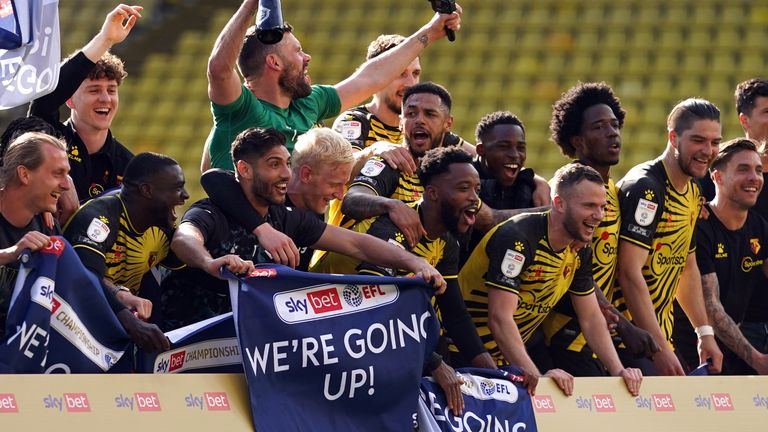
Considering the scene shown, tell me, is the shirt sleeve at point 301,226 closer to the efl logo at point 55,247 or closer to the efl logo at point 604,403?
the efl logo at point 55,247

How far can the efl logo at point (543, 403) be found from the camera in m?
5.09

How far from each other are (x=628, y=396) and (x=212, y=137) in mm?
2233

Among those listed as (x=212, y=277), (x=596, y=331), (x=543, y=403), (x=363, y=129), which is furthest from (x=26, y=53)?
(x=596, y=331)

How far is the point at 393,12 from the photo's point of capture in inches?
592

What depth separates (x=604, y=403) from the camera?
208 inches

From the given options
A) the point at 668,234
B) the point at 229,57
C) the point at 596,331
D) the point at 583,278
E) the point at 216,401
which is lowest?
the point at 216,401

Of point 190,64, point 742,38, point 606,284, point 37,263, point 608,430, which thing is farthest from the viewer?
point 190,64

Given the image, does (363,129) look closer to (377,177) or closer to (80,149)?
(377,177)

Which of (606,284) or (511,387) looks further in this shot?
(606,284)

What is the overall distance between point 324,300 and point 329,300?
0.07ft

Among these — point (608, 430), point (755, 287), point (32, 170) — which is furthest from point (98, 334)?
point (755, 287)

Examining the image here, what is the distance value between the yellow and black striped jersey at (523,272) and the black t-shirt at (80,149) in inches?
67.8

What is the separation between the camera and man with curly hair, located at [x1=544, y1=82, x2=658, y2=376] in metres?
5.80

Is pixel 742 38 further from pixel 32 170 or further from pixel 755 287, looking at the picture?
pixel 32 170
